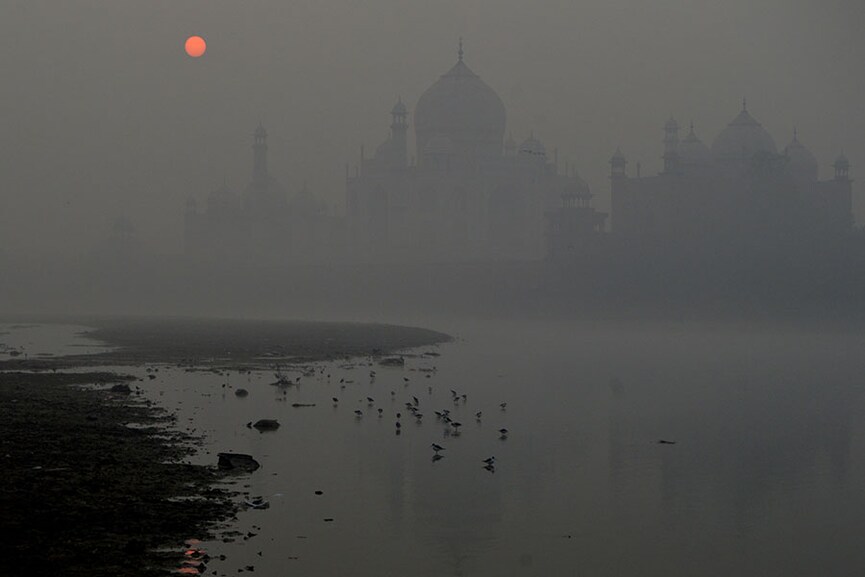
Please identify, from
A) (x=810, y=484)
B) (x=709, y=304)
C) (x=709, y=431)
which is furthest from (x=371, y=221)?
(x=810, y=484)

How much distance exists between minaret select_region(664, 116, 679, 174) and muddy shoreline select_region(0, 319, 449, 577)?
5074 cm

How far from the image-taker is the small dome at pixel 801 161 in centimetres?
7644

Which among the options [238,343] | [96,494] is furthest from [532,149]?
[96,494]

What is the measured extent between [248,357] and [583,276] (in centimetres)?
3675

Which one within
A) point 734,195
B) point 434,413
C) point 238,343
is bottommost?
point 434,413

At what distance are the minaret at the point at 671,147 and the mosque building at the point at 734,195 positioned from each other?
46mm

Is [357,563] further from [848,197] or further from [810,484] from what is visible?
[848,197]

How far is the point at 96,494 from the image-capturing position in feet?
47.1

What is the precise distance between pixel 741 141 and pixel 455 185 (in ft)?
57.1

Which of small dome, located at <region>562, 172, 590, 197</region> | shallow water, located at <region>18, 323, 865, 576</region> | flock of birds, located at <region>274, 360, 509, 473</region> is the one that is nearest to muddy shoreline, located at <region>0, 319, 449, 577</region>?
shallow water, located at <region>18, 323, 865, 576</region>

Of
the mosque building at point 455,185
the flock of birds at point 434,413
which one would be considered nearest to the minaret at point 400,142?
the mosque building at point 455,185

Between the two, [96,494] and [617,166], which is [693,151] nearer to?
[617,166]

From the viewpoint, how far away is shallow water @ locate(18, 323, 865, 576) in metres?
13.5

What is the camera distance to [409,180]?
81.6 metres
